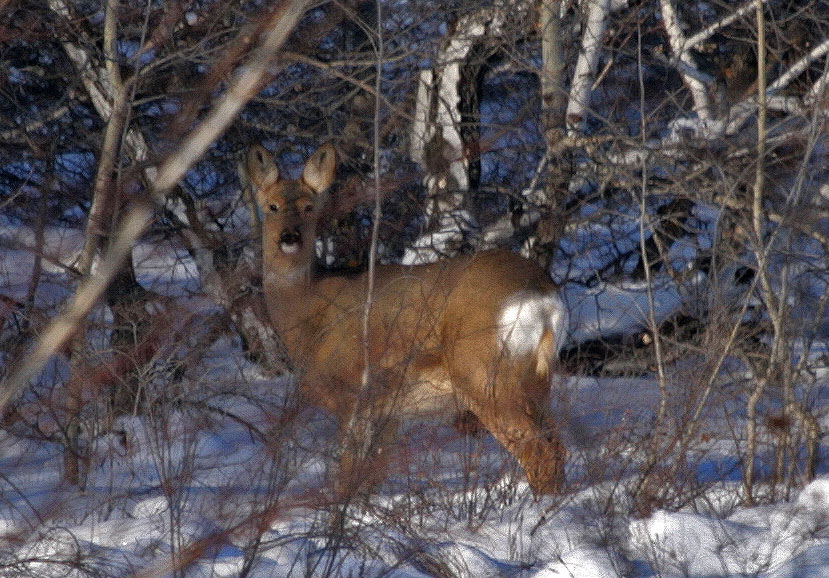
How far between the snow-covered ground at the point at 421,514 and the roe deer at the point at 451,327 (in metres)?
0.25

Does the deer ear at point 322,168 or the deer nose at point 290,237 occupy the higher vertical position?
the deer ear at point 322,168

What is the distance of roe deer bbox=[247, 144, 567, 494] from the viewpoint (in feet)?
16.0

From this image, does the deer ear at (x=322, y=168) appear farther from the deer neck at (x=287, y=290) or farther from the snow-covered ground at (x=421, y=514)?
the snow-covered ground at (x=421, y=514)

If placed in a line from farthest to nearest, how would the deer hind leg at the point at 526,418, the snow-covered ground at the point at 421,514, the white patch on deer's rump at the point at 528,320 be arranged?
the white patch on deer's rump at the point at 528,320
the deer hind leg at the point at 526,418
the snow-covered ground at the point at 421,514

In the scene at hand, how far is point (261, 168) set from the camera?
665 centimetres

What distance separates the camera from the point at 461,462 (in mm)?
4473

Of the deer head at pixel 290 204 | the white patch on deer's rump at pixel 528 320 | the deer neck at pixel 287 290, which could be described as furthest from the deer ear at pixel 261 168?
the white patch on deer's rump at pixel 528 320

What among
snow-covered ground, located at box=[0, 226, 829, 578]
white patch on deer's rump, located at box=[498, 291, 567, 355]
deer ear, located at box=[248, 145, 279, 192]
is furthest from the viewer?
deer ear, located at box=[248, 145, 279, 192]

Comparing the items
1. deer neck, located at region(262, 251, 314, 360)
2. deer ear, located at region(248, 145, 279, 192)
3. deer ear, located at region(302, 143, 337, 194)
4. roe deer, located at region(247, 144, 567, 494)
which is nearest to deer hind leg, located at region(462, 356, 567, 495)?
roe deer, located at region(247, 144, 567, 494)

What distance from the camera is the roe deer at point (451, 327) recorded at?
16.0 ft

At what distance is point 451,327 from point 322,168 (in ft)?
4.88

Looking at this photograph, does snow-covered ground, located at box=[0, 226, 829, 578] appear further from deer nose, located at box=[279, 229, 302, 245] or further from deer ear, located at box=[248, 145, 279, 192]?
deer ear, located at box=[248, 145, 279, 192]

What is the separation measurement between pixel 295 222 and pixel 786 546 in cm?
363

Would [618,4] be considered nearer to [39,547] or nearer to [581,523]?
[581,523]
